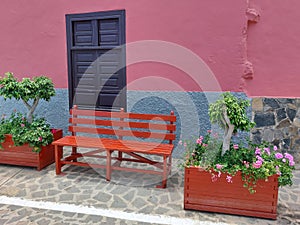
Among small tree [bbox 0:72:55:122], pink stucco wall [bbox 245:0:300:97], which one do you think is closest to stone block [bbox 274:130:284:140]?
pink stucco wall [bbox 245:0:300:97]

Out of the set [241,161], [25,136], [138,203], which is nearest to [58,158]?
[25,136]

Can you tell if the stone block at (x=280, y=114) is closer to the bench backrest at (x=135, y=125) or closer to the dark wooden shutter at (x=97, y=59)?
the bench backrest at (x=135, y=125)

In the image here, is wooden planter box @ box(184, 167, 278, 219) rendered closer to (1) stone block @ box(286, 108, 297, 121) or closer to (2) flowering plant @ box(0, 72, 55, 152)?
(1) stone block @ box(286, 108, 297, 121)

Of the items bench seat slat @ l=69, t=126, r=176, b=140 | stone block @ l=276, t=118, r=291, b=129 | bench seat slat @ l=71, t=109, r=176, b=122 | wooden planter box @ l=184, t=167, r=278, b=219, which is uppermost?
bench seat slat @ l=71, t=109, r=176, b=122

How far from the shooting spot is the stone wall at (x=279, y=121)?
13.8ft

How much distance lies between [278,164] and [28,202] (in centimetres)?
296

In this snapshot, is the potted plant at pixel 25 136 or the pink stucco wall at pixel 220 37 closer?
the potted plant at pixel 25 136

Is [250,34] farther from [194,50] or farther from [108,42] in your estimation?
[108,42]

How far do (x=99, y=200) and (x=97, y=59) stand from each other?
9.63ft

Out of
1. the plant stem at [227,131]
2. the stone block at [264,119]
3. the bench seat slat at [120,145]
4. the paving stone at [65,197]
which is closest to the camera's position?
the plant stem at [227,131]

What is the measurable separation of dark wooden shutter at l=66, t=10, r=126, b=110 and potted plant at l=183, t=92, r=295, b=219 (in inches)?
99.1

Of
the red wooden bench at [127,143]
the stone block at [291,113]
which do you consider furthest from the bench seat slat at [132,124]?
the stone block at [291,113]

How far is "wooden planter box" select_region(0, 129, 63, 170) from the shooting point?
12.6ft

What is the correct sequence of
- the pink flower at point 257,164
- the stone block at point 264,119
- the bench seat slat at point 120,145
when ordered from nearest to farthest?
the pink flower at point 257,164, the bench seat slat at point 120,145, the stone block at point 264,119
